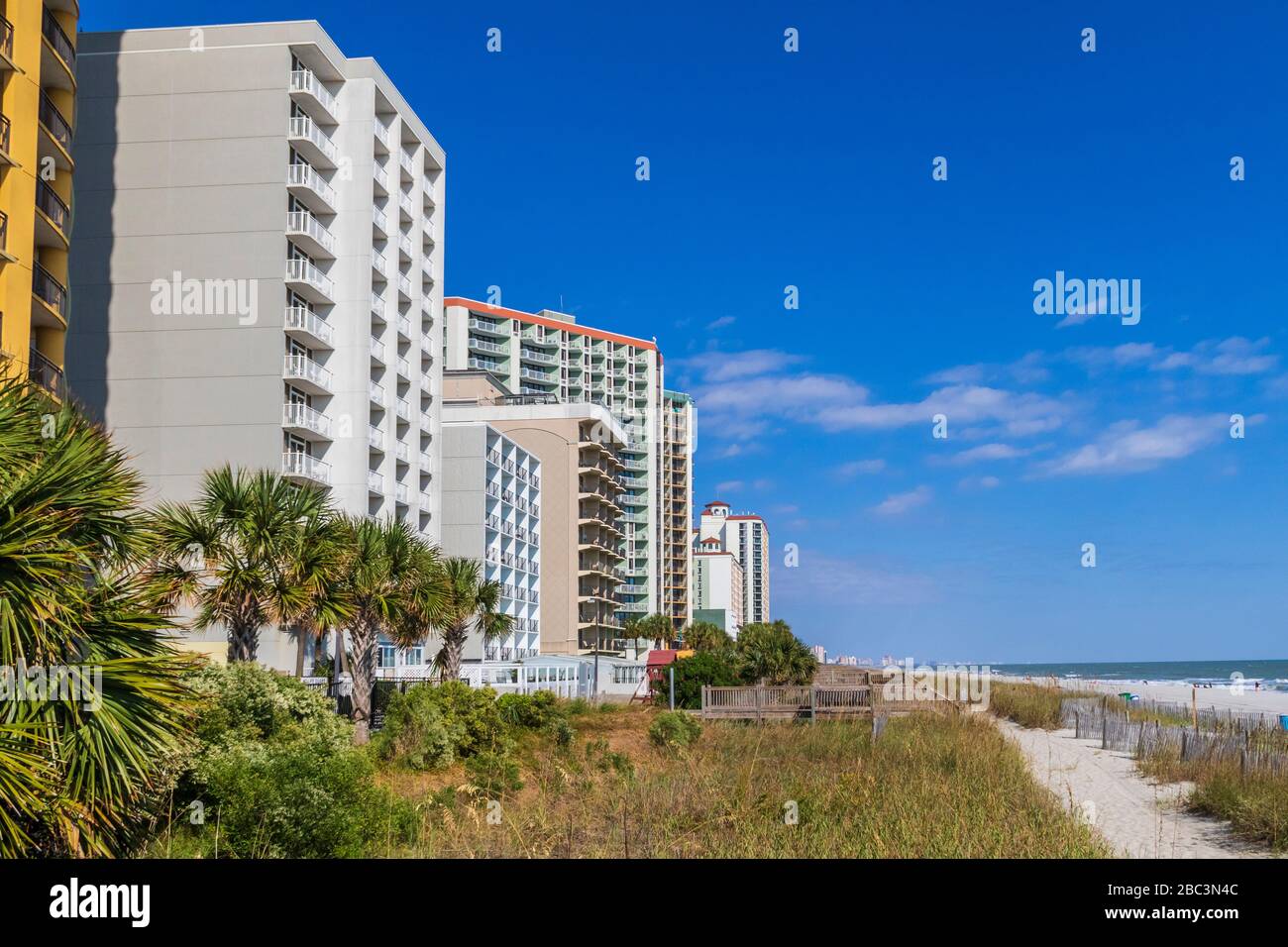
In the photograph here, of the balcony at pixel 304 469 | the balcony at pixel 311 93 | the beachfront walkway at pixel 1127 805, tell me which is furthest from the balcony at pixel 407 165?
the beachfront walkway at pixel 1127 805

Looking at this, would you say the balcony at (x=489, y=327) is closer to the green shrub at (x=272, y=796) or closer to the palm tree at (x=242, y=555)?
the palm tree at (x=242, y=555)

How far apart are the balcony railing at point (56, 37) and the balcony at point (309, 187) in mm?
17101

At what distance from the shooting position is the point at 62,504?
359 inches

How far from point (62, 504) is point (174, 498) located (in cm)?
4007

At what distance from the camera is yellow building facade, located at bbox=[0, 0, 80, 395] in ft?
87.9

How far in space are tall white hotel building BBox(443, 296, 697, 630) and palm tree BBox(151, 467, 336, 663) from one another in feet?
305

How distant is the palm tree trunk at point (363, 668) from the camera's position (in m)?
26.7

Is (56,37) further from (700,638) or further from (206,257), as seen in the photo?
(700,638)

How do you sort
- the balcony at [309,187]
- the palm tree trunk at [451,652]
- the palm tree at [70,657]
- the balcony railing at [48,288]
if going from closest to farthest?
the palm tree at [70,657] < the balcony railing at [48,288] < the palm tree trunk at [451,652] < the balcony at [309,187]

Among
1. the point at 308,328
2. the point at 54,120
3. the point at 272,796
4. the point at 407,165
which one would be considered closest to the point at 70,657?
the point at 272,796

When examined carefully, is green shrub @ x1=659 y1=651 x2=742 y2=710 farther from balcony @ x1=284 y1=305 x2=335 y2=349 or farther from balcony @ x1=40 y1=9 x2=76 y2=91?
balcony @ x1=40 y1=9 x2=76 y2=91

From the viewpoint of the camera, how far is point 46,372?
29.6 m
